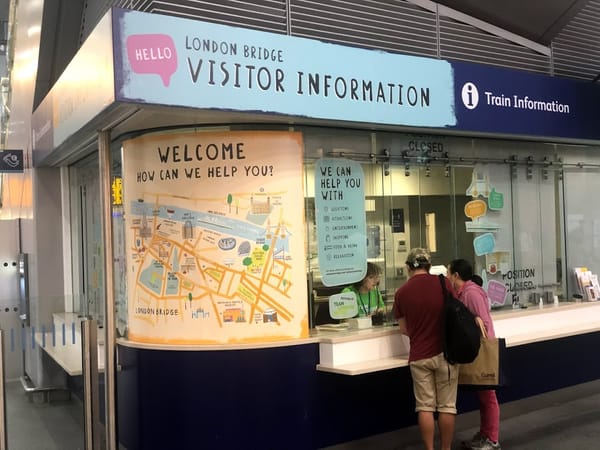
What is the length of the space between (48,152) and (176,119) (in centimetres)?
208

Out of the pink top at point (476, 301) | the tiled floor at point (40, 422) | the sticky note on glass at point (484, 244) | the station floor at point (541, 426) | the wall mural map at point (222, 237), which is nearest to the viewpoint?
the tiled floor at point (40, 422)

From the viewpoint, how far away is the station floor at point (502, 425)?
5.24 meters

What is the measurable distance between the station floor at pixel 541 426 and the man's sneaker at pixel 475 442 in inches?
3.1

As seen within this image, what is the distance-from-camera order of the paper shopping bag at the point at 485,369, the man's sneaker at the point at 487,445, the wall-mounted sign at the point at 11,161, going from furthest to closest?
the wall-mounted sign at the point at 11,161 → the man's sneaker at the point at 487,445 → the paper shopping bag at the point at 485,369

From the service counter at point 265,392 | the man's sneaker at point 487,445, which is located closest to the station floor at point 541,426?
the service counter at point 265,392

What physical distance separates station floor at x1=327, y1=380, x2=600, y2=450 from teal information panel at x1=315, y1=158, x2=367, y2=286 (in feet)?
4.71

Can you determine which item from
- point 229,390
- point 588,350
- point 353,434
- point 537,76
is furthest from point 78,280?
point 588,350

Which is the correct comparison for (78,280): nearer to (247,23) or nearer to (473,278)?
(247,23)

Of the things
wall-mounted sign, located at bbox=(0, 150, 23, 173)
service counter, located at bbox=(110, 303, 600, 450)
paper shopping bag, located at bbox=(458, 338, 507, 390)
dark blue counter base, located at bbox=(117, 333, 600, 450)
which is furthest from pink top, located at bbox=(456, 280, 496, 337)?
wall-mounted sign, located at bbox=(0, 150, 23, 173)

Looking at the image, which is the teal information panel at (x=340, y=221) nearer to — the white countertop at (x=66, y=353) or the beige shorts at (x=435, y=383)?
the beige shorts at (x=435, y=383)

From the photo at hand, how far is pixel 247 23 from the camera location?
5.32 metres

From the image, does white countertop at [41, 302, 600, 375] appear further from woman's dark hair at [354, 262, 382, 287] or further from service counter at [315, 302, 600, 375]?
woman's dark hair at [354, 262, 382, 287]

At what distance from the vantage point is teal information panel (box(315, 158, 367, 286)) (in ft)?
18.9

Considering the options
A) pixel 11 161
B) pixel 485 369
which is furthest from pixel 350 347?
pixel 11 161
